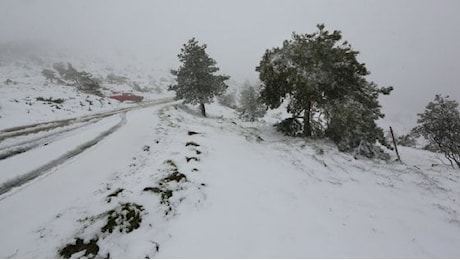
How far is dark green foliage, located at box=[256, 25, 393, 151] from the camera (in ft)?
53.6

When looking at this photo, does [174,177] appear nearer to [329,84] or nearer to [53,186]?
[53,186]

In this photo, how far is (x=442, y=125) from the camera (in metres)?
18.0

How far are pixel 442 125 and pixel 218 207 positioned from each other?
18752mm

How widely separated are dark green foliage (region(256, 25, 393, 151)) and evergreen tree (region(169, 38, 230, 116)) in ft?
34.0

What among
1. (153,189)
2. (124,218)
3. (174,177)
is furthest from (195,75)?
(124,218)

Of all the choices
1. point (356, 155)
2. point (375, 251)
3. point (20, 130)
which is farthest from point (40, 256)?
point (356, 155)

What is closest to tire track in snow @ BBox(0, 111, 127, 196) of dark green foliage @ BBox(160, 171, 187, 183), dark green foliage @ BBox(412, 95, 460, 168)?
dark green foliage @ BBox(160, 171, 187, 183)

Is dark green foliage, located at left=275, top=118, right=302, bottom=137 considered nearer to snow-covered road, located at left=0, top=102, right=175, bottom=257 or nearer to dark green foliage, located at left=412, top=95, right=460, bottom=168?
dark green foliage, located at left=412, top=95, right=460, bottom=168

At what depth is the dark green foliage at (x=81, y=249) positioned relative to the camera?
5738 millimetres

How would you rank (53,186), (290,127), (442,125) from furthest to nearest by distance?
(290,127) < (442,125) < (53,186)

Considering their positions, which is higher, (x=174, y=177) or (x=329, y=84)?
(x=329, y=84)

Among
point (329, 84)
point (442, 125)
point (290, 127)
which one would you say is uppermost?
point (329, 84)

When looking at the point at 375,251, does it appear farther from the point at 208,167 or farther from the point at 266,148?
the point at 266,148

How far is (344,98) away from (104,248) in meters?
16.3
